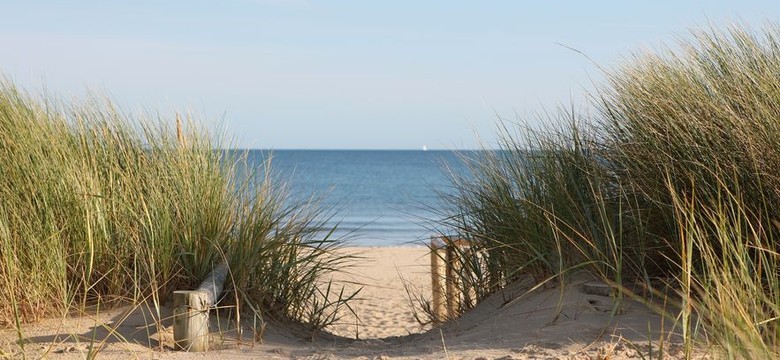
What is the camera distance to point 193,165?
514 centimetres

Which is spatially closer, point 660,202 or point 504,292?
point 660,202

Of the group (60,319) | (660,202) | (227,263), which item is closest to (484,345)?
(660,202)

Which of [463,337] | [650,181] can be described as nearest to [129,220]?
[463,337]

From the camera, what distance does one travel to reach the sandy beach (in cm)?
393

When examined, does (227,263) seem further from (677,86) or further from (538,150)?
(677,86)

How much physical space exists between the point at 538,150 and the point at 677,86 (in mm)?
992

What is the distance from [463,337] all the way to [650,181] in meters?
1.28

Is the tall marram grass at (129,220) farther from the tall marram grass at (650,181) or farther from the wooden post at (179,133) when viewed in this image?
the tall marram grass at (650,181)

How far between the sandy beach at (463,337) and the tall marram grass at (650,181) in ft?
0.71

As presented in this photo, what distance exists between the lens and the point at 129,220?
4844mm

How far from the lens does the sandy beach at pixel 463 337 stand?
3928 mm

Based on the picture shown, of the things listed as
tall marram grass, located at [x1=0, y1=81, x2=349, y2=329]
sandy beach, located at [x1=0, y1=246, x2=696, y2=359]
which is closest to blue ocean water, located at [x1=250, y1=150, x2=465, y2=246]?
tall marram grass, located at [x1=0, y1=81, x2=349, y2=329]

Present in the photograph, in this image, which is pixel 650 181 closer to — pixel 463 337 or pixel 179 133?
pixel 463 337

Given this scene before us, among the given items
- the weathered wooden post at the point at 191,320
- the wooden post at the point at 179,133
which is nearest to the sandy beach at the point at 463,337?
the weathered wooden post at the point at 191,320
